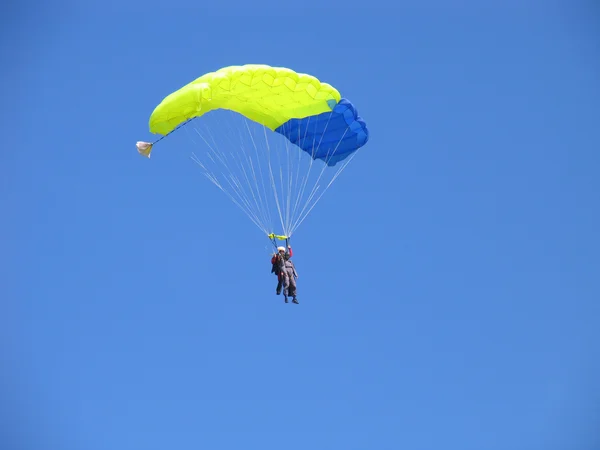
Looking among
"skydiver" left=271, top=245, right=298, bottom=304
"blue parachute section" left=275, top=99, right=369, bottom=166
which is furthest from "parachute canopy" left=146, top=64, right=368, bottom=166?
"skydiver" left=271, top=245, right=298, bottom=304

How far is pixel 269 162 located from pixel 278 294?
102 inches

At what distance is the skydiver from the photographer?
16.8 m

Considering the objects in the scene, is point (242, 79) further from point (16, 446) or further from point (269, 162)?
point (16, 446)

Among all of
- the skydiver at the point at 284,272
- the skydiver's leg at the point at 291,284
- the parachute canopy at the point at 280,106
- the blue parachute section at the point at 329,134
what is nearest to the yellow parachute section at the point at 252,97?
the parachute canopy at the point at 280,106

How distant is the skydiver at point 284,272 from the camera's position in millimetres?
16828

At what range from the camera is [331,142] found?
18.7m

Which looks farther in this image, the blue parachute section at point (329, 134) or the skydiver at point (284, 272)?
the blue parachute section at point (329, 134)

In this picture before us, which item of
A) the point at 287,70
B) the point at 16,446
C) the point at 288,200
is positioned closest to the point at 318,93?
the point at 287,70

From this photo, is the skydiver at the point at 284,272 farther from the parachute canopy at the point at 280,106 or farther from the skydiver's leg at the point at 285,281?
the parachute canopy at the point at 280,106

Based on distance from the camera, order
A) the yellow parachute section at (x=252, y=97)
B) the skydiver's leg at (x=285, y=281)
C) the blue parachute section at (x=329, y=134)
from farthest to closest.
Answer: the blue parachute section at (x=329, y=134)
the skydiver's leg at (x=285, y=281)
the yellow parachute section at (x=252, y=97)

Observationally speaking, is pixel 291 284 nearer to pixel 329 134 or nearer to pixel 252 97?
pixel 329 134

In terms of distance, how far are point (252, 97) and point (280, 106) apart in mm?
808

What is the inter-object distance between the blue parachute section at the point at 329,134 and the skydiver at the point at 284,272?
9.35 feet

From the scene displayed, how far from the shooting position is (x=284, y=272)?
1678 centimetres
